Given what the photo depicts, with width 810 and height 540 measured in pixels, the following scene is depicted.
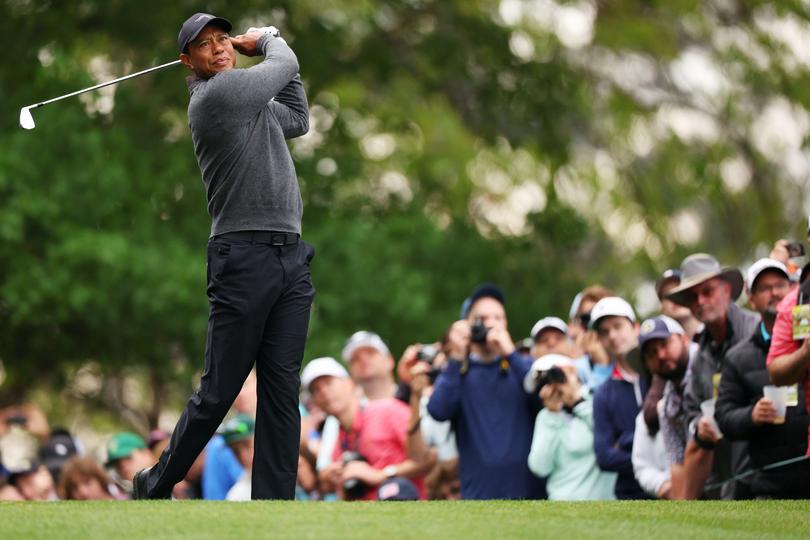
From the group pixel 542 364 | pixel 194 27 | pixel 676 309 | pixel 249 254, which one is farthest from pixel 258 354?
pixel 676 309

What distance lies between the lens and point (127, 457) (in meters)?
12.2

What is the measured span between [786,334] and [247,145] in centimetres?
251

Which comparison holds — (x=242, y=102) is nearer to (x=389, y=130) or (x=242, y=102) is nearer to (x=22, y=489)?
(x=22, y=489)

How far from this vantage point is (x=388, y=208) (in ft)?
64.2

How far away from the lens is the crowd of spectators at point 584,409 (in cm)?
824

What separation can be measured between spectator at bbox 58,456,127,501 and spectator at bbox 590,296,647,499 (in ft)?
12.6

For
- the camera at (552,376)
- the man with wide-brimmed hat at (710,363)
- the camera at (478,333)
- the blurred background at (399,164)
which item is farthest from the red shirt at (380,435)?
the blurred background at (399,164)

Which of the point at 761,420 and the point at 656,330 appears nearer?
the point at 761,420

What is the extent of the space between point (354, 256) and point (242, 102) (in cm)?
1055

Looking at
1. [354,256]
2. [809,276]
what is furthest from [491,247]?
[809,276]

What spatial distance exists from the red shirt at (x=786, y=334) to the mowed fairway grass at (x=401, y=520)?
700mm

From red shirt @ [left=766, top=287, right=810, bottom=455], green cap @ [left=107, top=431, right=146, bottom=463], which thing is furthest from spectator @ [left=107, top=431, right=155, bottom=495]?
red shirt @ [left=766, top=287, right=810, bottom=455]

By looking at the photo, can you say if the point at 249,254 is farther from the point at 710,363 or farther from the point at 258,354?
the point at 710,363

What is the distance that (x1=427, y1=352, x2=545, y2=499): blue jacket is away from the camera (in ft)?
31.2
